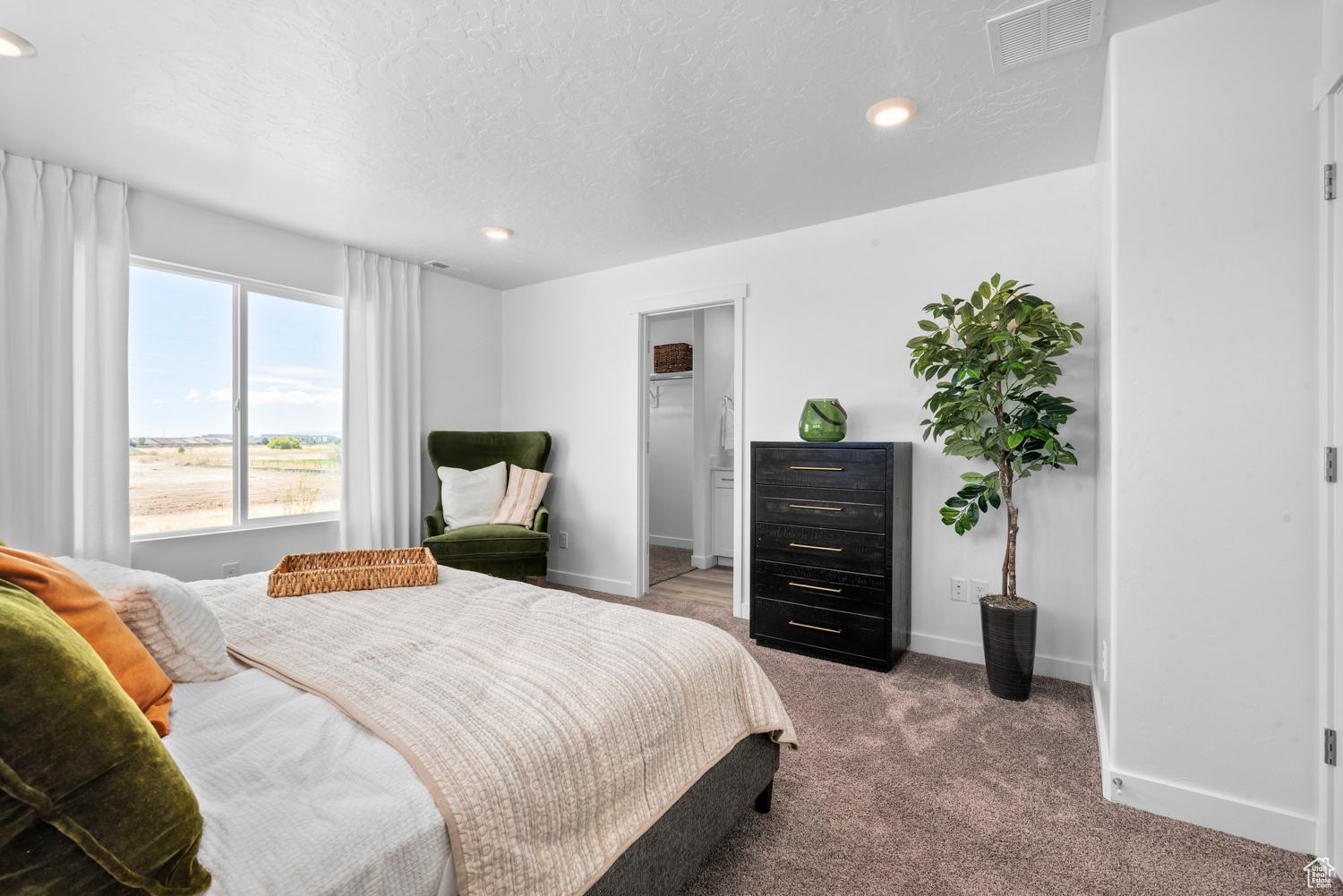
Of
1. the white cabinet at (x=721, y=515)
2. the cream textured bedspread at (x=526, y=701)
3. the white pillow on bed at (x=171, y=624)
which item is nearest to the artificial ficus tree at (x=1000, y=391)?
the cream textured bedspread at (x=526, y=701)

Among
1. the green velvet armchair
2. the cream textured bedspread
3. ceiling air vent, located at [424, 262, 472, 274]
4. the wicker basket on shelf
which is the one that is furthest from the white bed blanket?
the wicker basket on shelf

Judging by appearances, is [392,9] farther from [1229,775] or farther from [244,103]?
[1229,775]

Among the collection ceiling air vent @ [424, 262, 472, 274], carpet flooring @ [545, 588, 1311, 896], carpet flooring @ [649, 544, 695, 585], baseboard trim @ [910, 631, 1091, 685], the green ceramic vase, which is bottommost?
carpet flooring @ [545, 588, 1311, 896]

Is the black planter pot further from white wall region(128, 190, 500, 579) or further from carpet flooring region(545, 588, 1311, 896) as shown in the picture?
white wall region(128, 190, 500, 579)

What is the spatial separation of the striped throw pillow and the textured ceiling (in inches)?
73.8

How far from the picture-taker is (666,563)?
5.66 m

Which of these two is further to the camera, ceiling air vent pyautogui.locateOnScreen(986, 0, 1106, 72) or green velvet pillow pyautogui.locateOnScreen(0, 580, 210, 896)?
ceiling air vent pyautogui.locateOnScreen(986, 0, 1106, 72)

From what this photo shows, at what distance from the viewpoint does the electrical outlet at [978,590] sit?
3.07 metres

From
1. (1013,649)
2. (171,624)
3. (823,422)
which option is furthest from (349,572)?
(1013,649)

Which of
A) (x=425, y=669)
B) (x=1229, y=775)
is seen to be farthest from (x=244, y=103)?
(x=1229, y=775)

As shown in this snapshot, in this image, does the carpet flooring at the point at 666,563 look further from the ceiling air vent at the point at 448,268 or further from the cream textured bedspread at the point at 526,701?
the cream textured bedspread at the point at 526,701

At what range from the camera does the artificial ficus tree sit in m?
2.55

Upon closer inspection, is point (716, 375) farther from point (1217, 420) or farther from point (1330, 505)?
point (1330, 505)

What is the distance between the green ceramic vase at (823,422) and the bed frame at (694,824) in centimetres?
174
